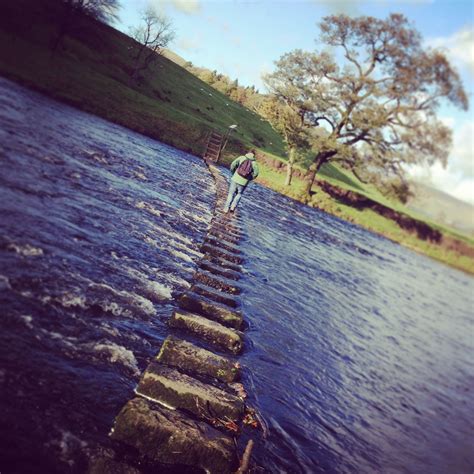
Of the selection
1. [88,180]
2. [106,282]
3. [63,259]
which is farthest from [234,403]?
[88,180]

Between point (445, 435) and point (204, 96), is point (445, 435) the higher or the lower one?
the lower one

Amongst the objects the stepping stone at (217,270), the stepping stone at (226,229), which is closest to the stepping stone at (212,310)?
the stepping stone at (217,270)

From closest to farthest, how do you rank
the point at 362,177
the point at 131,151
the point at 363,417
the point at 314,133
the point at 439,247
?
the point at 363,417
the point at 131,151
the point at 362,177
the point at 314,133
the point at 439,247

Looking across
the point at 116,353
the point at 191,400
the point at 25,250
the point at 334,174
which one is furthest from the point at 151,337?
the point at 334,174

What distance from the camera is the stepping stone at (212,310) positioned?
6316 mm

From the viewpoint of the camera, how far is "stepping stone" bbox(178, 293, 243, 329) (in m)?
6.32

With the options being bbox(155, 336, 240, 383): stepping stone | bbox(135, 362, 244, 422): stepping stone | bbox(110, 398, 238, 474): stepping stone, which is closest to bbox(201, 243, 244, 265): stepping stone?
bbox(155, 336, 240, 383): stepping stone

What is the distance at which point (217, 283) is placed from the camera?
25.9ft

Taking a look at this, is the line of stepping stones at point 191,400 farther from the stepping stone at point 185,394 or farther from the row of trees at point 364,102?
the row of trees at point 364,102

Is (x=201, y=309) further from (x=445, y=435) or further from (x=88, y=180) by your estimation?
(x=88, y=180)

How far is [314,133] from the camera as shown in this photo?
40.6 metres

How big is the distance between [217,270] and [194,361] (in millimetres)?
3816

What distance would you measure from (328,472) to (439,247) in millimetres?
57449

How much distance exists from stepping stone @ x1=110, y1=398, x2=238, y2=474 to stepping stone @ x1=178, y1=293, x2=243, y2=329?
8.89 ft
